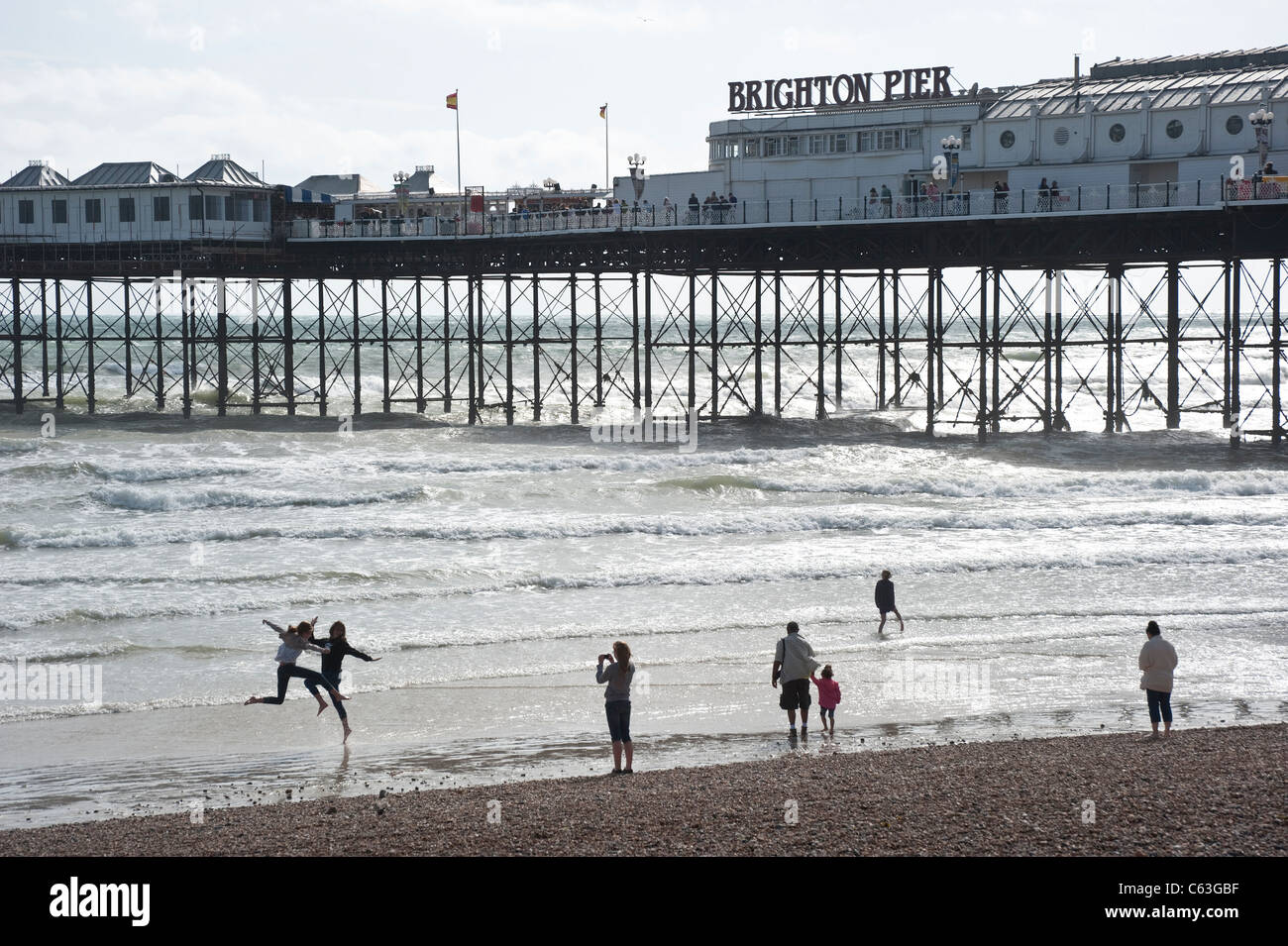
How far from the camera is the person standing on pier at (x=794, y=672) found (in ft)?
44.9

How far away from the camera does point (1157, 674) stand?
1320 cm

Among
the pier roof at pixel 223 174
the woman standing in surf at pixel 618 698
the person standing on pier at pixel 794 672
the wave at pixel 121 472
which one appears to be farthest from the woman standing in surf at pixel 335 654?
the pier roof at pixel 223 174

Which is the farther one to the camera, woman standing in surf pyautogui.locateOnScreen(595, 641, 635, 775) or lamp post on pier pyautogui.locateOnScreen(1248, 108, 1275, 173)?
lamp post on pier pyautogui.locateOnScreen(1248, 108, 1275, 173)

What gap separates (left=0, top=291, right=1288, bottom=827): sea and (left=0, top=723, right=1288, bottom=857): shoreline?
3.16ft

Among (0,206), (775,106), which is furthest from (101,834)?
(0,206)

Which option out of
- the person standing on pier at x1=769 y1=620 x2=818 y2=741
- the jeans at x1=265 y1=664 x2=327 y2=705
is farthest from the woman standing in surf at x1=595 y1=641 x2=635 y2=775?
the jeans at x1=265 y1=664 x2=327 y2=705

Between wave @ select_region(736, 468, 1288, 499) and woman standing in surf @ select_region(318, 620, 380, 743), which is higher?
wave @ select_region(736, 468, 1288, 499)

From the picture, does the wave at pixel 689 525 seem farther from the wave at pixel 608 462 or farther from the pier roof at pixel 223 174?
the pier roof at pixel 223 174

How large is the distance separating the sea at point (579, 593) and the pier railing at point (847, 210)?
6214 millimetres

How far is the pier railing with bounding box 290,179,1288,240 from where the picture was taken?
106 ft

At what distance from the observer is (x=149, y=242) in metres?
43.0

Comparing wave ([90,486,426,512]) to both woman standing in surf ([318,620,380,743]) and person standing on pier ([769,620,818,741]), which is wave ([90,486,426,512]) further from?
person standing on pier ([769,620,818,741])

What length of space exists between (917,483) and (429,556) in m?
12.7
